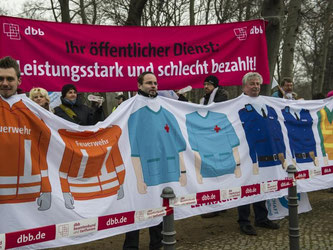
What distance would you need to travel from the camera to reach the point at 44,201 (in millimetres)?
3654

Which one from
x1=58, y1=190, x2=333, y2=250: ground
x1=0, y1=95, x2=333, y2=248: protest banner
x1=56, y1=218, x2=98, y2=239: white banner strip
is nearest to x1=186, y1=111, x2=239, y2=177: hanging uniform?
x1=0, y1=95, x2=333, y2=248: protest banner

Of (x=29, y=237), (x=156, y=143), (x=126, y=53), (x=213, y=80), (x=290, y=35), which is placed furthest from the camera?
(x=290, y=35)

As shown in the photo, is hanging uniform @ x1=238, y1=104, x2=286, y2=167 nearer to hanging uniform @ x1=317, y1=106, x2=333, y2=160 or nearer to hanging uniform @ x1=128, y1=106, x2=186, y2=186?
hanging uniform @ x1=128, y1=106, x2=186, y2=186

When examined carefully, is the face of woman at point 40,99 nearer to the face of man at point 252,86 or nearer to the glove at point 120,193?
the glove at point 120,193

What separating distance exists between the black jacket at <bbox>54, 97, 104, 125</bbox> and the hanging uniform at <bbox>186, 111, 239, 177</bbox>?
1.17 metres

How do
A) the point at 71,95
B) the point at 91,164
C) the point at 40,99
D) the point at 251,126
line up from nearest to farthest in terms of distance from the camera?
the point at 91,164, the point at 40,99, the point at 71,95, the point at 251,126

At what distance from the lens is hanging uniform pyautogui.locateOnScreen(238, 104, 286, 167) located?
5672 millimetres

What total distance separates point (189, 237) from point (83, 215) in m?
2.27

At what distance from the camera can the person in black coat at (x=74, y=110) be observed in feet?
17.6

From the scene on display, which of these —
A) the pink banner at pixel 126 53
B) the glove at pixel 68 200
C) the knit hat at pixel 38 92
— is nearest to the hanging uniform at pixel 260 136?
the pink banner at pixel 126 53

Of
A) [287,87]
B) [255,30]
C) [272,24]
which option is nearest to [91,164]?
[255,30]

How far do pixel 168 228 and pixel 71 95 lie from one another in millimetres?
2921

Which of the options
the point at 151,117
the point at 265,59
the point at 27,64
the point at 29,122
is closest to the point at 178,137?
the point at 151,117

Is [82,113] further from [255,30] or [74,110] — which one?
[255,30]
